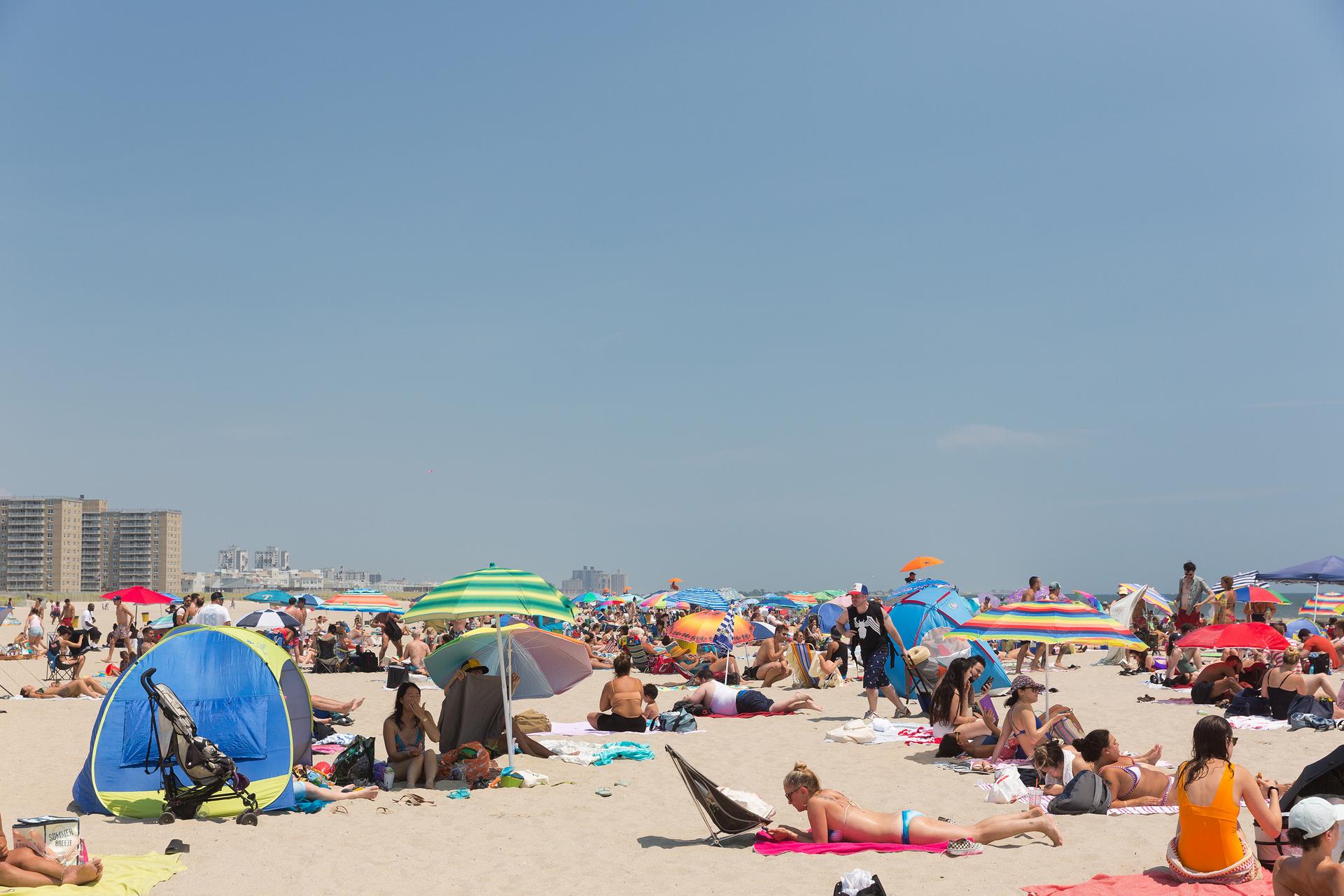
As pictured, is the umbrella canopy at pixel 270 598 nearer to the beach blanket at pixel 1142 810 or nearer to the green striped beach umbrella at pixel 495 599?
the green striped beach umbrella at pixel 495 599

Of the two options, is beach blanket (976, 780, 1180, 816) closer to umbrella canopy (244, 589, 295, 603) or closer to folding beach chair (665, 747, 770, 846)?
folding beach chair (665, 747, 770, 846)

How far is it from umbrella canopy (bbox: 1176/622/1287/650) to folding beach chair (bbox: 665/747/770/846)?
6.97m

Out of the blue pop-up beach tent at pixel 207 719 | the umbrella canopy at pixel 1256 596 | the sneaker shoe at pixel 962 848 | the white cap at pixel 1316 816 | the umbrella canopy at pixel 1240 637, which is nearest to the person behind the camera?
the white cap at pixel 1316 816

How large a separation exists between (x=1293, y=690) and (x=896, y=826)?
6668mm

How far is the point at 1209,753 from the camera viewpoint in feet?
17.2

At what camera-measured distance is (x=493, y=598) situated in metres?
8.14

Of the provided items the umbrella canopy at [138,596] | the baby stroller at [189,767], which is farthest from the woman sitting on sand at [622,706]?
the umbrella canopy at [138,596]

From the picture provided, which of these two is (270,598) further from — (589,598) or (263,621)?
(589,598)

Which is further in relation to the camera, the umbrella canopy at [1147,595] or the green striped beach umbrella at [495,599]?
the umbrella canopy at [1147,595]

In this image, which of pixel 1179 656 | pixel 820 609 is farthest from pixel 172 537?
pixel 1179 656

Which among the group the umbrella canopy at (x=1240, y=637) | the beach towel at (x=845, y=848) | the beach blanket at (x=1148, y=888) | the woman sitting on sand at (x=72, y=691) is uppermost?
the umbrella canopy at (x=1240, y=637)

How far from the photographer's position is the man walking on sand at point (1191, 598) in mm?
15562

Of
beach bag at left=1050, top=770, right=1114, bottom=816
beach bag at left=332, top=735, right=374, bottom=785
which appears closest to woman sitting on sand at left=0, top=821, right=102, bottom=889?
beach bag at left=332, top=735, right=374, bottom=785

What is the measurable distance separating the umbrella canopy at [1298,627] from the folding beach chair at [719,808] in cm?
1319
